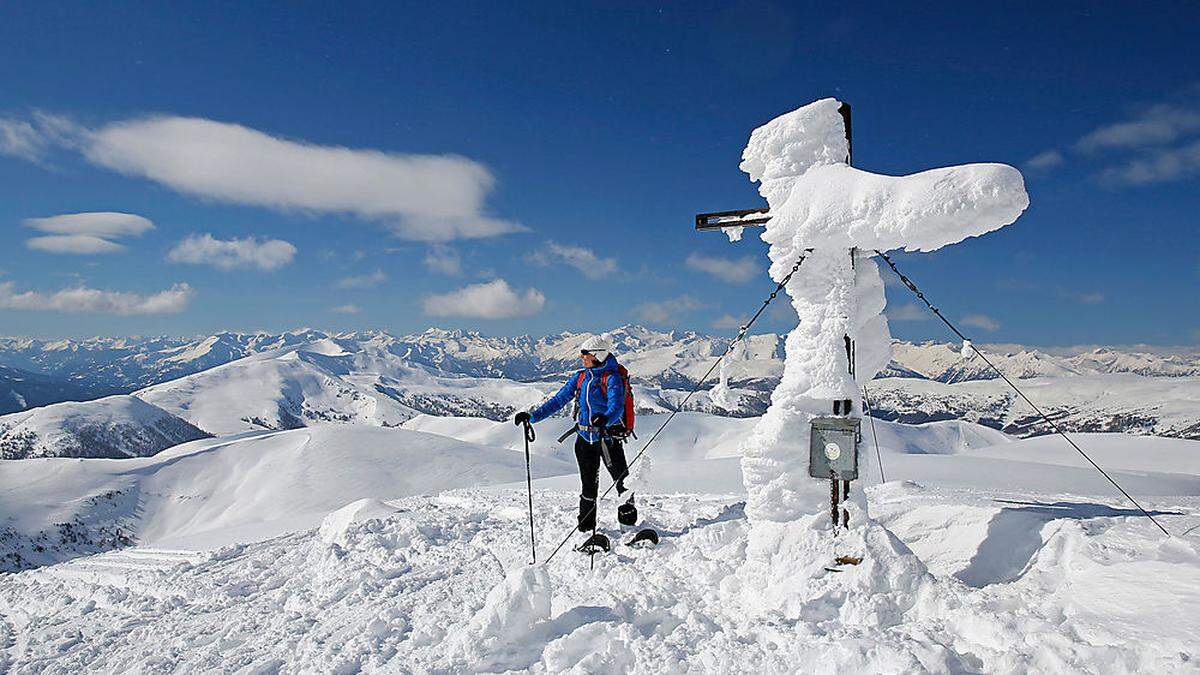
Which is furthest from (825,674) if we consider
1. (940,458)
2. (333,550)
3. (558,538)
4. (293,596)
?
(940,458)

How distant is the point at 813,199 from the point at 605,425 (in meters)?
3.89

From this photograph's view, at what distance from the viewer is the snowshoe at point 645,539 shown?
787cm

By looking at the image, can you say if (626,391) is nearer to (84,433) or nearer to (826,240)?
(826,240)

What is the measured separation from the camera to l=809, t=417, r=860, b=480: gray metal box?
6.53 meters

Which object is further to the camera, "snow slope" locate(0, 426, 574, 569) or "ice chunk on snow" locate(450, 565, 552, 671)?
"snow slope" locate(0, 426, 574, 569)

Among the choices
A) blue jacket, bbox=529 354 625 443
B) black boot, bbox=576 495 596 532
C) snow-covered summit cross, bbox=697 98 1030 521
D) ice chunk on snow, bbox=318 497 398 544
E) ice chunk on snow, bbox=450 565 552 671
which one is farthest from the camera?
ice chunk on snow, bbox=318 497 398 544

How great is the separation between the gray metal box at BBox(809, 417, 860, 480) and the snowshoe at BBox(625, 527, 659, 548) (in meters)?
2.26

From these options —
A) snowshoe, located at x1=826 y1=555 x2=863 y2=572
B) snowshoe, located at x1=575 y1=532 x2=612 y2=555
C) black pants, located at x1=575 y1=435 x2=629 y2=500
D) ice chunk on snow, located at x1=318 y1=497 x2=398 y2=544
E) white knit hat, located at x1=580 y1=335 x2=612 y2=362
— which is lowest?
ice chunk on snow, located at x1=318 y1=497 x2=398 y2=544

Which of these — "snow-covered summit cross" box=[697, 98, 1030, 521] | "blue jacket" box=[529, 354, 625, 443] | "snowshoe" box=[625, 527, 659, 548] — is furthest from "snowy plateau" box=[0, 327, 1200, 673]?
"blue jacket" box=[529, 354, 625, 443]

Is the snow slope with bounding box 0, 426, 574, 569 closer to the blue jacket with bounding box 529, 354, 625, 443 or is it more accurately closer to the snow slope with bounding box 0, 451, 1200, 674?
the snow slope with bounding box 0, 451, 1200, 674

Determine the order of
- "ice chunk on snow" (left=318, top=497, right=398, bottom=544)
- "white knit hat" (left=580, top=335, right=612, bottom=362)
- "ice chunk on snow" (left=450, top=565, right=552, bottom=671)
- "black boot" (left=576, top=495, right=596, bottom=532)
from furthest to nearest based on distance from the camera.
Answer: "ice chunk on snow" (left=318, top=497, right=398, bottom=544) < "white knit hat" (left=580, top=335, right=612, bottom=362) < "black boot" (left=576, top=495, right=596, bottom=532) < "ice chunk on snow" (left=450, top=565, right=552, bottom=671)

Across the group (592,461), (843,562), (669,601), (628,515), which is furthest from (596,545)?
(843,562)

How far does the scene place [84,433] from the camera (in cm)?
17588

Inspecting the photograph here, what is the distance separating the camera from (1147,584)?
4621mm
